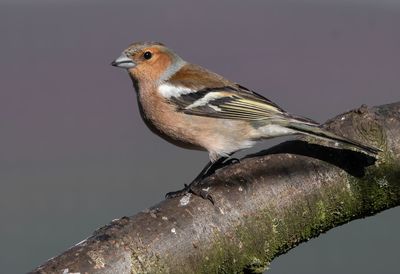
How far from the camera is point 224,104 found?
15.6 ft

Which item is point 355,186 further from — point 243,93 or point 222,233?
point 243,93

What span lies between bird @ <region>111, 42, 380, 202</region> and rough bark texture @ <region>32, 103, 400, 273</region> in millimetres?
954

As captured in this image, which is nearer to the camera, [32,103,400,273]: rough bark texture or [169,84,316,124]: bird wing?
[32,103,400,273]: rough bark texture

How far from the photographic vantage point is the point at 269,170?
327 cm

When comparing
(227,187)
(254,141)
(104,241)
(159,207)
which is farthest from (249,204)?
(254,141)

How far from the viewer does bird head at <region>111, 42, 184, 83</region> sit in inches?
197

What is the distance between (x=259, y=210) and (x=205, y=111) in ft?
5.79

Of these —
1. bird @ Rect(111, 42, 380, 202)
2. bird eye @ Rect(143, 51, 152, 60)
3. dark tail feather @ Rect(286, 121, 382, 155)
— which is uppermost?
bird eye @ Rect(143, 51, 152, 60)

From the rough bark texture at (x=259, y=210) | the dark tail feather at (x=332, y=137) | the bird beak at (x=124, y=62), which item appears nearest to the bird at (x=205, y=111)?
the bird beak at (x=124, y=62)

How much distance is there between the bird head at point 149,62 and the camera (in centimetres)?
499

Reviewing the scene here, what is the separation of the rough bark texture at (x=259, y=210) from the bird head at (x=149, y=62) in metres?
1.71

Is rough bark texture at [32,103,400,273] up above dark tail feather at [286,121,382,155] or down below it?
below

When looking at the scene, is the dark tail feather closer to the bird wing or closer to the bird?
the bird

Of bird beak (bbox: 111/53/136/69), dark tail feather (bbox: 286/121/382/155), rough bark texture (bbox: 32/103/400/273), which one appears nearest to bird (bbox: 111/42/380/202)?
bird beak (bbox: 111/53/136/69)
